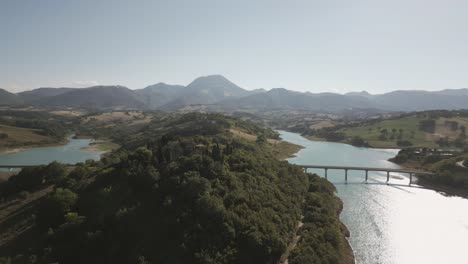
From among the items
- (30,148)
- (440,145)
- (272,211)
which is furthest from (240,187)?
(30,148)

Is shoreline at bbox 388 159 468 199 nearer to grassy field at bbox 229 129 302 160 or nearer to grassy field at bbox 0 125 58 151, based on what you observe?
grassy field at bbox 229 129 302 160

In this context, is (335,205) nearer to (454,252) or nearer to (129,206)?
(454,252)

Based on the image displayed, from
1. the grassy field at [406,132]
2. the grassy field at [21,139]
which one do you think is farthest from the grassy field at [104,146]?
the grassy field at [406,132]

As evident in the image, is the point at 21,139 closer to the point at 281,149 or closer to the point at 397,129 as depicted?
the point at 281,149

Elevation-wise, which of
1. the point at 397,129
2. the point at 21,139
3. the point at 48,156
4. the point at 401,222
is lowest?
the point at 401,222

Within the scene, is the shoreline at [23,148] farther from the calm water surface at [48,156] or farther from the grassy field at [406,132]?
the grassy field at [406,132]

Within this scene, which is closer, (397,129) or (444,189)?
(444,189)

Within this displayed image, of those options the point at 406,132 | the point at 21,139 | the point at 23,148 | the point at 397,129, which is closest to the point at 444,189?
the point at 406,132
